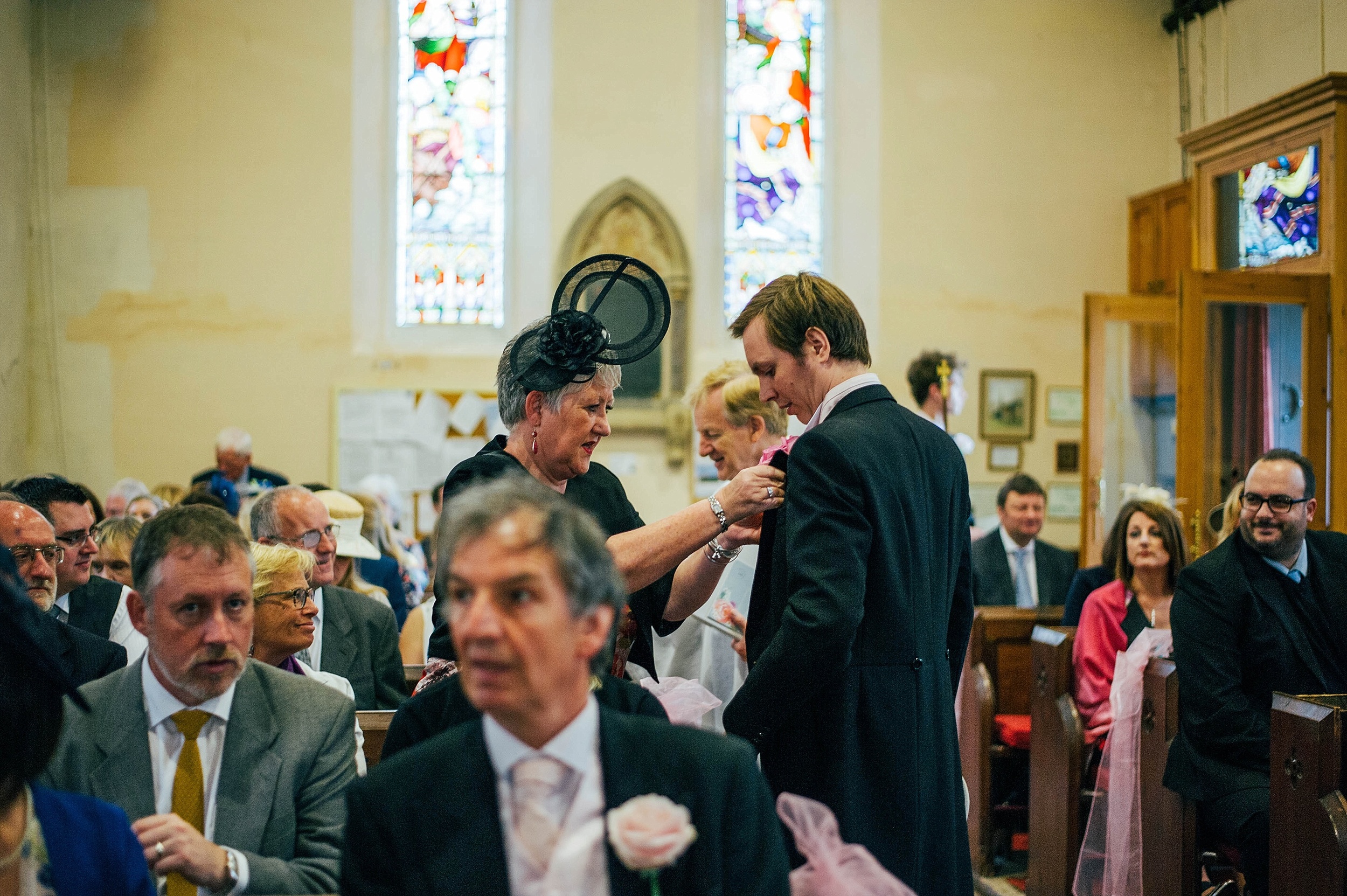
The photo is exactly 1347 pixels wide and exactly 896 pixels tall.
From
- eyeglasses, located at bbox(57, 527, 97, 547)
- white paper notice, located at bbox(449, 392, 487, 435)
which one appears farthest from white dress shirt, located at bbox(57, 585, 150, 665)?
white paper notice, located at bbox(449, 392, 487, 435)

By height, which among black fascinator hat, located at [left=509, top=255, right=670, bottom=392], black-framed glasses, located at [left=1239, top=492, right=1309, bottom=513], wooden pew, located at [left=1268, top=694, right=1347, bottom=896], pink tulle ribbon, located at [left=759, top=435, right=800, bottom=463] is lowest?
wooden pew, located at [left=1268, top=694, right=1347, bottom=896]

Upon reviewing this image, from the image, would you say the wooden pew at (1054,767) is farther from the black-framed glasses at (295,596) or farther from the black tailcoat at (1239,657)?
the black-framed glasses at (295,596)

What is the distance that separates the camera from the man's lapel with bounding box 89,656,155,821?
6.77ft

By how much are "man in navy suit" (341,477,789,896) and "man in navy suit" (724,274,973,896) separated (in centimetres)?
77

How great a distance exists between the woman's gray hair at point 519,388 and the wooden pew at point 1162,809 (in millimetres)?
2425

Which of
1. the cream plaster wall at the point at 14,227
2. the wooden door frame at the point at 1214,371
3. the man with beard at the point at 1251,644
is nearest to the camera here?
the man with beard at the point at 1251,644

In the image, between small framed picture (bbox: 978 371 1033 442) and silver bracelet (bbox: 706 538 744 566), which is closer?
silver bracelet (bbox: 706 538 744 566)

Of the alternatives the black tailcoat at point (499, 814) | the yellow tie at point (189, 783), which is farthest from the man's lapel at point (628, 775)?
the yellow tie at point (189, 783)

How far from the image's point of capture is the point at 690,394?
12.1 feet

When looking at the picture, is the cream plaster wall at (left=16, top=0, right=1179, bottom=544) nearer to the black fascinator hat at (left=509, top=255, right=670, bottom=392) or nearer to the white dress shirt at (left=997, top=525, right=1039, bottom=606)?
the white dress shirt at (left=997, top=525, right=1039, bottom=606)

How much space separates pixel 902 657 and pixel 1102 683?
2570 millimetres

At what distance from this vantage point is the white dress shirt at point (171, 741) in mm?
2117

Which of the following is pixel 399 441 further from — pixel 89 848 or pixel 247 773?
pixel 89 848

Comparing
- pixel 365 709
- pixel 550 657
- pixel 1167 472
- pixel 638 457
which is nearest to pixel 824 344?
pixel 550 657
